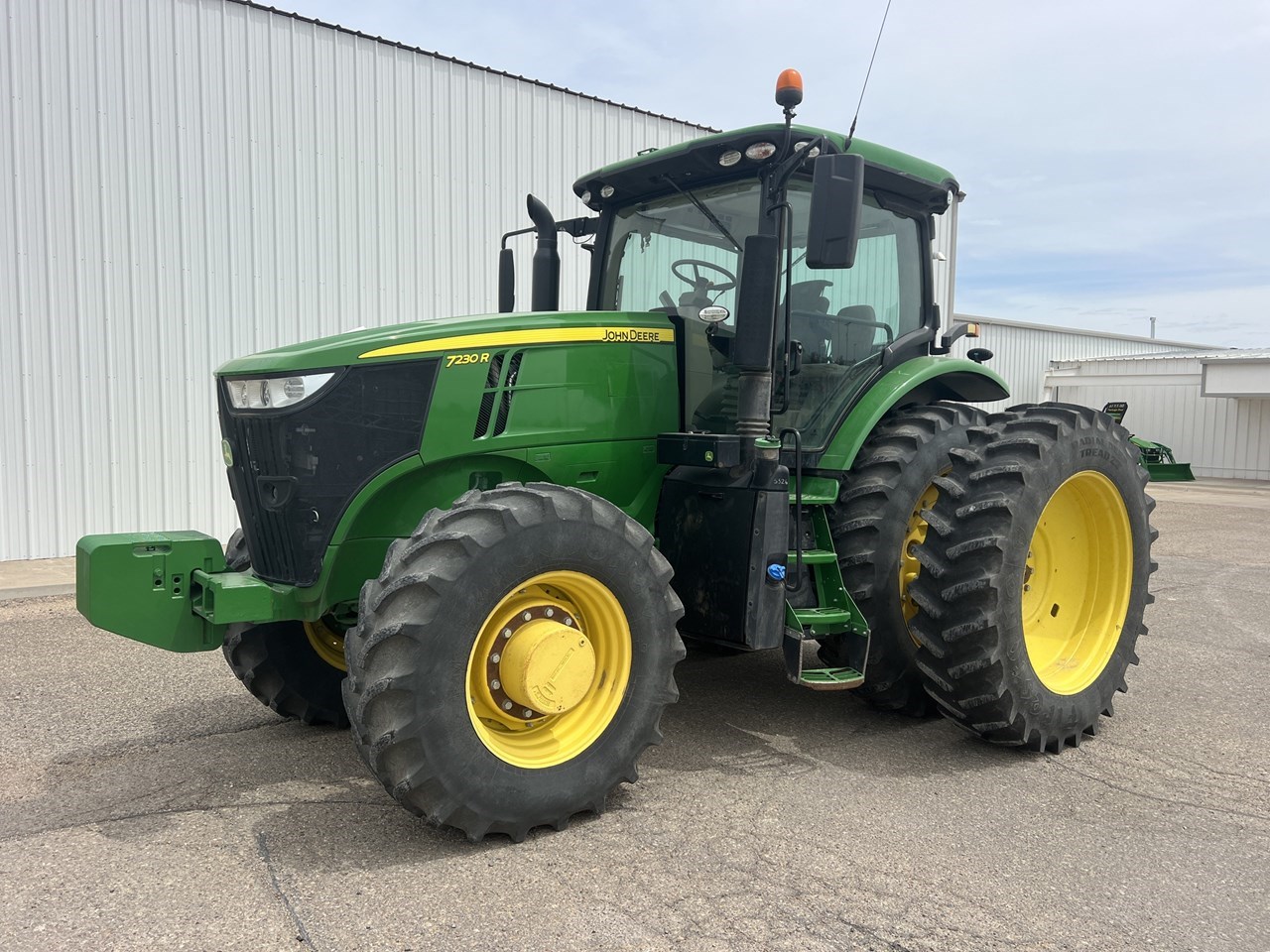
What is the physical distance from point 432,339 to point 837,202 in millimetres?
1554

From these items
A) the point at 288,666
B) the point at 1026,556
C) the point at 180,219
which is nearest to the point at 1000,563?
the point at 1026,556

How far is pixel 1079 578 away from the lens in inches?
190

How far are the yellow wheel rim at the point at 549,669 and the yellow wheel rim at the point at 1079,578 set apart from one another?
7.12 feet

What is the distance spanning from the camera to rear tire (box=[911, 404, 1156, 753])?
13.1 feet

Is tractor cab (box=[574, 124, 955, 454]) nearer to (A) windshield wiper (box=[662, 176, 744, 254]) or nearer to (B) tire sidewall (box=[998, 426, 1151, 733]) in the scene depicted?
(A) windshield wiper (box=[662, 176, 744, 254])

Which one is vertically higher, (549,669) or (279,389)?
(279,389)

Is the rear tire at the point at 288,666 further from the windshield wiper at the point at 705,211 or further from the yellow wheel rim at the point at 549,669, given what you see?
the windshield wiper at the point at 705,211

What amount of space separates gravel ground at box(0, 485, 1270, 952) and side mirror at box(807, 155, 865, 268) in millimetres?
2037

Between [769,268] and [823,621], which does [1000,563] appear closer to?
[823,621]

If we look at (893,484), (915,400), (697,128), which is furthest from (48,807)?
(697,128)

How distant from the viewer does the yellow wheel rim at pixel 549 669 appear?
3.26 metres

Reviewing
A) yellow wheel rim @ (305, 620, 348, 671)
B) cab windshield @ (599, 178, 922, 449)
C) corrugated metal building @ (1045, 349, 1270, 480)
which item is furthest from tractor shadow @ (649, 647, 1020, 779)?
corrugated metal building @ (1045, 349, 1270, 480)

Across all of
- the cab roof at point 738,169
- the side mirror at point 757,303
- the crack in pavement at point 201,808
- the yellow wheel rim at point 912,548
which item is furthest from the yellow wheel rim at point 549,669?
the cab roof at point 738,169

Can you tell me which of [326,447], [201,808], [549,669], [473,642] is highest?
[326,447]
